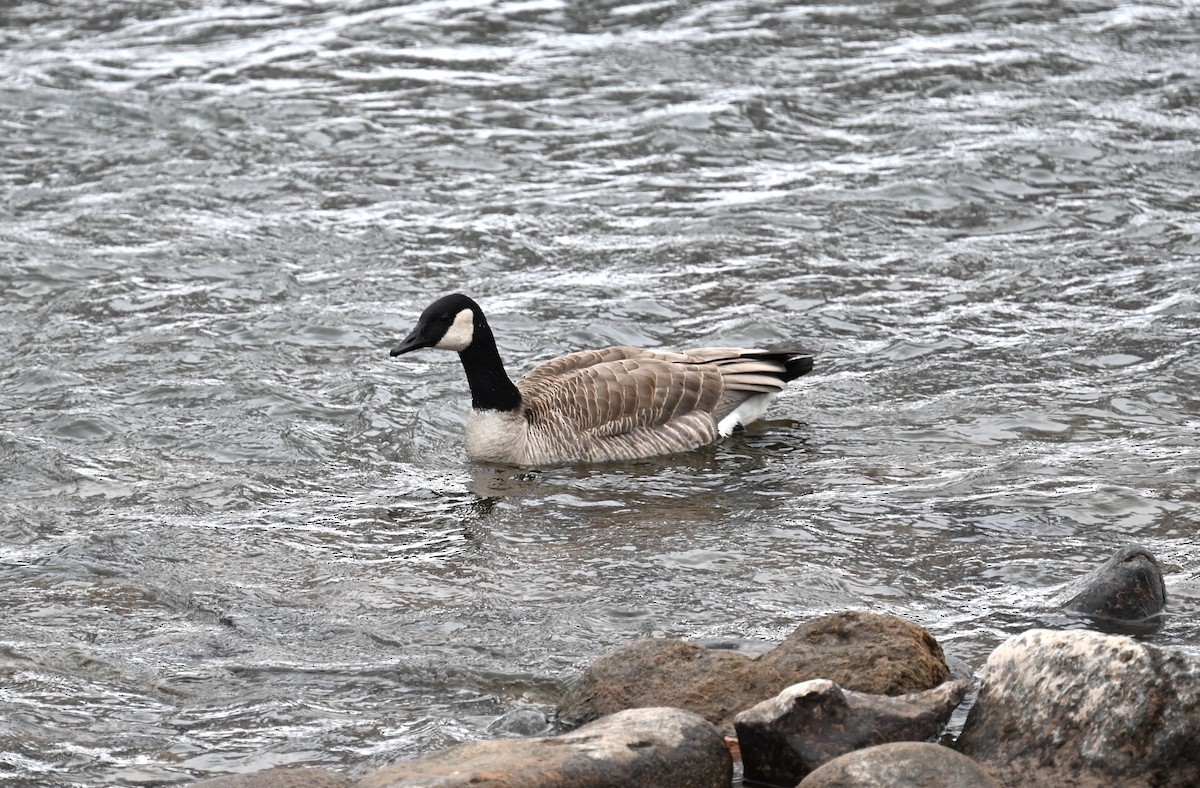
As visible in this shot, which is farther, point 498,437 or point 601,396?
point 601,396

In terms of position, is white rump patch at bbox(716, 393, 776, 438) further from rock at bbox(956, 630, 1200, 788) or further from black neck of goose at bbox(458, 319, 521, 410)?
rock at bbox(956, 630, 1200, 788)

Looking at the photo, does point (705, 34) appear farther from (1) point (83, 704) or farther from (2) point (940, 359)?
(1) point (83, 704)

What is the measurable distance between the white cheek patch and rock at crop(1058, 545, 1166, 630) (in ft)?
16.3

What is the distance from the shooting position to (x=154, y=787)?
22.2ft

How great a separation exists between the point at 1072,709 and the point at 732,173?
11043mm

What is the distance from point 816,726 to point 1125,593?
229 cm

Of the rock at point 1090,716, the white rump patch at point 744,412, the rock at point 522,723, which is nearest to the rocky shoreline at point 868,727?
the rock at point 1090,716

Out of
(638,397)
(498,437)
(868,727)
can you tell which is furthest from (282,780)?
(638,397)

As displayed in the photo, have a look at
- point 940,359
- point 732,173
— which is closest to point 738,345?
point 940,359

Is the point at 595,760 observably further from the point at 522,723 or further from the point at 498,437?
the point at 498,437

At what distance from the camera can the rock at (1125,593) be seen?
8.00 meters

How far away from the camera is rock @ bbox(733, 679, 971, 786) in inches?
257

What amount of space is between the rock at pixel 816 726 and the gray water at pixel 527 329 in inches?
50.7

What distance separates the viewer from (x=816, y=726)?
655cm
